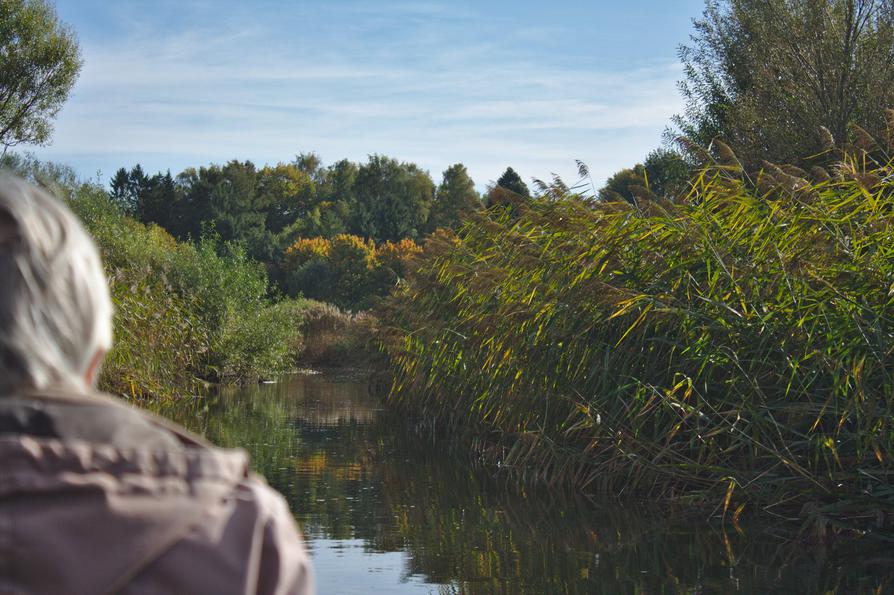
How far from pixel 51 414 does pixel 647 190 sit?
7.21m

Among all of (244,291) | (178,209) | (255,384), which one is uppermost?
(178,209)

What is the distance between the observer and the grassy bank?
20.0 ft

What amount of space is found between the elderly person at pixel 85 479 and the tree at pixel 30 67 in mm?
29828

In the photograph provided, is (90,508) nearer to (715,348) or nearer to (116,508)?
(116,508)

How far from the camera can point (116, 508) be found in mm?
1073

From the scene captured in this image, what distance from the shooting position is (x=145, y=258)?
57.9ft

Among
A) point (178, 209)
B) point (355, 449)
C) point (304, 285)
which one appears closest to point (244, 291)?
point (355, 449)

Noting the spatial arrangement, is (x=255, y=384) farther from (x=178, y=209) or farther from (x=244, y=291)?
(x=178, y=209)

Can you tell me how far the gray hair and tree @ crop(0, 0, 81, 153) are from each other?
2980 cm

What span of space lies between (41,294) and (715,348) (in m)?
5.83

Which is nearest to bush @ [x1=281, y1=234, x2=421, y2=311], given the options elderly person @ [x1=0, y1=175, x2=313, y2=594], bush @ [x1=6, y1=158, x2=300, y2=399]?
bush @ [x1=6, y1=158, x2=300, y2=399]

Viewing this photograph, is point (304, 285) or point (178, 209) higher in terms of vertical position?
point (178, 209)

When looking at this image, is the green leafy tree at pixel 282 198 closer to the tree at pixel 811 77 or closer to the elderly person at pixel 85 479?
the tree at pixel 811 77

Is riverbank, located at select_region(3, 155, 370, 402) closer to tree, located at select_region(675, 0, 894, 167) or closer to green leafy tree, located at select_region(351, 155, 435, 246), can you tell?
tree, located at select_region(675, 0, 894, 167)
